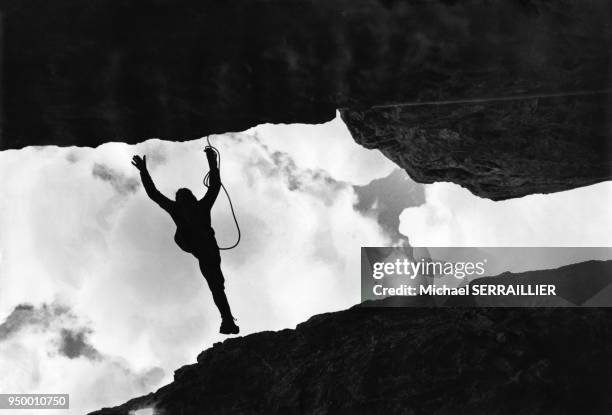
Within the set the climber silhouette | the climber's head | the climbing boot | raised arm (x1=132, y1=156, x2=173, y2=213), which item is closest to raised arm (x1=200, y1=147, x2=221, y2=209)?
the climber silhouette

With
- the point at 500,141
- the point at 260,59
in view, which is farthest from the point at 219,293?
the point at 500,141

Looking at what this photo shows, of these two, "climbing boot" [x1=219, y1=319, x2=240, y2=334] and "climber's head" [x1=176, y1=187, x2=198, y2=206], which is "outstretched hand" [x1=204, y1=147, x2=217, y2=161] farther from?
"climbing boot" [x1=219, y1=319, x2=240, y2=334]

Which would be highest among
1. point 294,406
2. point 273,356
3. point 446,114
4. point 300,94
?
point 446,114

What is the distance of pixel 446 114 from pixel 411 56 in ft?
9.01

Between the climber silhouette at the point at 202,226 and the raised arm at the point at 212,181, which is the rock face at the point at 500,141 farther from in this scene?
the climber silhouette at the point at 202,226

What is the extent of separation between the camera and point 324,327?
1040cm

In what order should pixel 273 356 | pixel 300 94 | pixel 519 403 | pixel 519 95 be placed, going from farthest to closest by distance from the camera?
1. pixel 273 356
2. pixel 519 403
3. pixel 519 95
4. pixel 300 94

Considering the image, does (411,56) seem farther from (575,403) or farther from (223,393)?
(223,393)

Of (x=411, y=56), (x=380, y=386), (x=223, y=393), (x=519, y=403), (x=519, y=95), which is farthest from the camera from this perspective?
(x=223, y=393)

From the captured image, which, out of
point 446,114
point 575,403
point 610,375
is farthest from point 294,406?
point 446,114

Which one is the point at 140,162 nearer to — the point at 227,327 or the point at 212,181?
the point at 212,181

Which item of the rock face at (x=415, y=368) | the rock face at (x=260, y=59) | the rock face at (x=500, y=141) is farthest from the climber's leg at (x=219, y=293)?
the rock face at (x=500, y=141)

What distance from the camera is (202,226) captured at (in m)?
9.13

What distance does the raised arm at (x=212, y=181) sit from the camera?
8.52m
